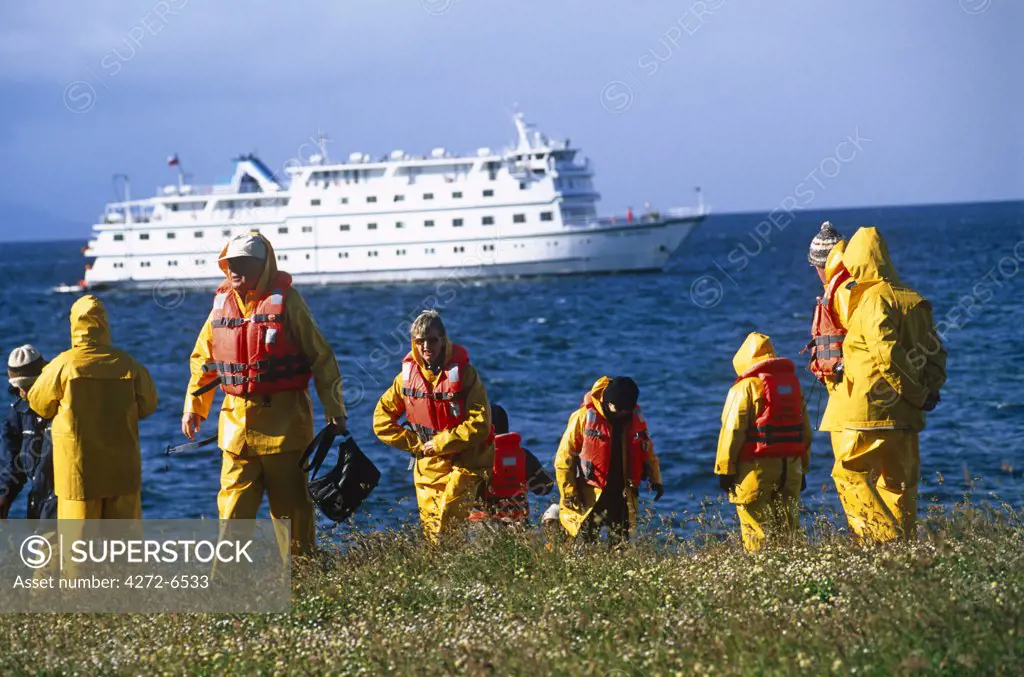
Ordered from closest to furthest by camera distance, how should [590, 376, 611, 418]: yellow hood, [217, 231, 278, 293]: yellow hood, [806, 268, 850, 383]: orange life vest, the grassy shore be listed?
the grassy shore
[217, 231, 278, 293]: yellow hood
[806, 268, 850, 383]: orange life vest
[590, 376, 611, 418]: yellow hood

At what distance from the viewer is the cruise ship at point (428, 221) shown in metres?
63.4

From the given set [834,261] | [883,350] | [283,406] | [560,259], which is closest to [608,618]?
[883,350]

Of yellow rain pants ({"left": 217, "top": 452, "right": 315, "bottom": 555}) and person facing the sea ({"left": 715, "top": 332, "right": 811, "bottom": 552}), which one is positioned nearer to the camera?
yellow rain pants ({"left": 217, "top": 452, "right": 315, "bottom": 555})

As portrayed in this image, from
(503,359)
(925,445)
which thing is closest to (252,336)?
(925,445)

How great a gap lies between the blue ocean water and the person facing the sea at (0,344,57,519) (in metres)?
1.94

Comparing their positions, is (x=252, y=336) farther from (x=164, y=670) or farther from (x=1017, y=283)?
(x=1017, y=283)

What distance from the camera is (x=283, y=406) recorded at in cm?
602

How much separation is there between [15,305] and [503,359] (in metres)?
42.3

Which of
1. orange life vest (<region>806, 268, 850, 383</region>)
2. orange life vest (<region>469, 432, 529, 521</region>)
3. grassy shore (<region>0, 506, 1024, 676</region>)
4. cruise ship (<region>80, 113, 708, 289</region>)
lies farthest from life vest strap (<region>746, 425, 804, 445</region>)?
cruise ship (<region>80, 113, 708, 289</region>)

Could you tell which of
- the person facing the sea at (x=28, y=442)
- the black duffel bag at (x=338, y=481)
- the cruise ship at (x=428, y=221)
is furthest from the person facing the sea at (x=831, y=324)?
the cruise ship at (x=428, y=221)

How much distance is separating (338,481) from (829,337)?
8.89 ft

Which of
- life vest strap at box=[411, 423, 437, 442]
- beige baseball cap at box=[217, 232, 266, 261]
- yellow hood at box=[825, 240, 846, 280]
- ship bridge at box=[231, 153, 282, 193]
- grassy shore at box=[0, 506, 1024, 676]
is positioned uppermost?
ship bridge at box=[231, 153, 282, 193]

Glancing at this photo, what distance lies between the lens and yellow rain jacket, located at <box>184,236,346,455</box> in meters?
5.95

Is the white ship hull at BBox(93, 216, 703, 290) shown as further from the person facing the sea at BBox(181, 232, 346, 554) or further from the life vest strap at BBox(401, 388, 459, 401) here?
the person facing the sea at BBox(181, 232, 346, 554)
